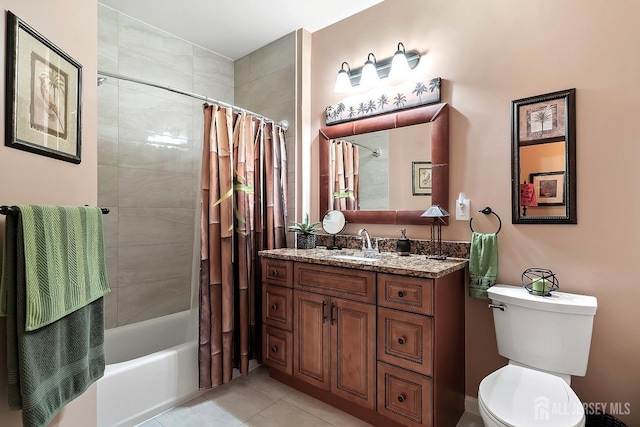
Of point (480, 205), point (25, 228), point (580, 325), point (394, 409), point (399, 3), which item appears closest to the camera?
point (25, 228)

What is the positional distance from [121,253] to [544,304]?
9.03 feet

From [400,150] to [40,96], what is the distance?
6.29 ft

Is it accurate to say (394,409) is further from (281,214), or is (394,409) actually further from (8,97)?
(8,97)

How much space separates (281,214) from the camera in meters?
2.66

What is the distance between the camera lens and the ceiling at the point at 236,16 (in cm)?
241

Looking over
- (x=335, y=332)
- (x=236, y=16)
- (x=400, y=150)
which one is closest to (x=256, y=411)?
(x=335, y=332)

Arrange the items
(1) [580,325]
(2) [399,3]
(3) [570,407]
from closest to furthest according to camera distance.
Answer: (3) [570,407]
(1) [580,325]
(2) [399,3]

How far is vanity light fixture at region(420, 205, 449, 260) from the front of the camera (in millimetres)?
2020

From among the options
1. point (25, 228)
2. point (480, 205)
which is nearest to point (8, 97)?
point (25, 228)

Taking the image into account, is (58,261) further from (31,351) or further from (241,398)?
(241,398)

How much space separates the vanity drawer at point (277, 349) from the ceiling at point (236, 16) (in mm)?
2325

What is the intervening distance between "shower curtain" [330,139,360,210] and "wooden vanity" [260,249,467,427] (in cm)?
49

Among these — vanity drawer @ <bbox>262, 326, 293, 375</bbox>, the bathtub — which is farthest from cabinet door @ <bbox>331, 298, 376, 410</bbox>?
the bathtub

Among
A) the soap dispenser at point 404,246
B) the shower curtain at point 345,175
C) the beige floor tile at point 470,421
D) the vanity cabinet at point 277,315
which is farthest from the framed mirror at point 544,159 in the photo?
the vanity cabinet at point 277,315
